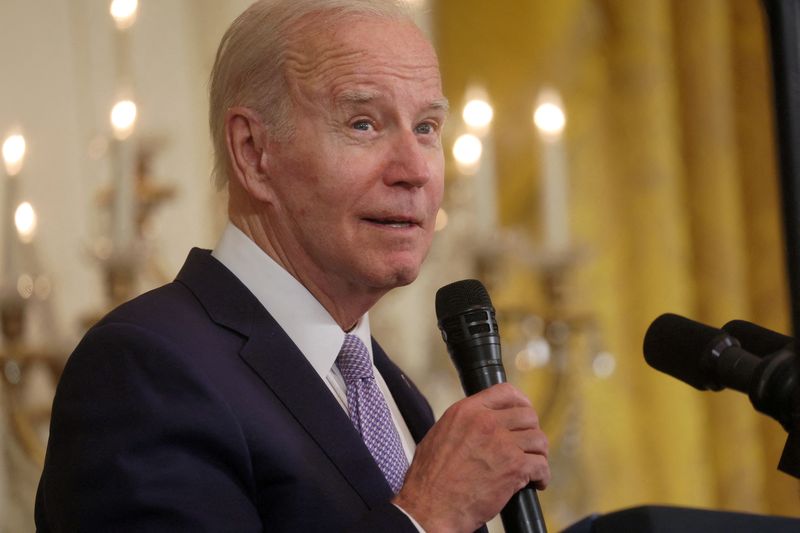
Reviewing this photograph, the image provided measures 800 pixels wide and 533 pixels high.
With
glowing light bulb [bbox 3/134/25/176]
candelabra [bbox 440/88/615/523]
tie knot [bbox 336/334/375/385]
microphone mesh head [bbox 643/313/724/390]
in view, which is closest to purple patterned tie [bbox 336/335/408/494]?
tie knot [bbox 336/334/375/385]

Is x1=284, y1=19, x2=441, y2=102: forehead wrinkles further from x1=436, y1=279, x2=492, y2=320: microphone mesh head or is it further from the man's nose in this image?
x1=436, y1=279, x2=492, y2=320: microphone mesh head

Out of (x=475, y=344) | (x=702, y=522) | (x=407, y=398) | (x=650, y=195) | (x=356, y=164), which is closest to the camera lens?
(x=702, y=522)

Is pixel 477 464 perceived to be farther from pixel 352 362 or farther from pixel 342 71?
pixel 342 71

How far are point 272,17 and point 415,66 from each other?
19cm

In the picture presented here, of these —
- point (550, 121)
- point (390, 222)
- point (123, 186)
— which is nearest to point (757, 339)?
point (390, 222)

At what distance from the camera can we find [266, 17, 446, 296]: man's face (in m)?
1.34

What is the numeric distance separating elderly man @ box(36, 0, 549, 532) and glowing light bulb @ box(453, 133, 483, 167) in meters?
0.81

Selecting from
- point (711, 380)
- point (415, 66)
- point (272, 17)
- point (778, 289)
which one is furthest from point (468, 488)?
point (778, 289)

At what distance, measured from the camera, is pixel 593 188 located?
9.61 ft

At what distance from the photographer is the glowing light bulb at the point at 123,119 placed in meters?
1.84

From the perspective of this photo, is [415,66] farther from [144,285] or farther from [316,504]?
[144,285]

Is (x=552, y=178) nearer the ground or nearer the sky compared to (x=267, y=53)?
nearer the ground

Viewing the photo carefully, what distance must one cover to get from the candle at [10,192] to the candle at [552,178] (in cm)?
98

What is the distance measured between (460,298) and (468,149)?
1119 millimetres
